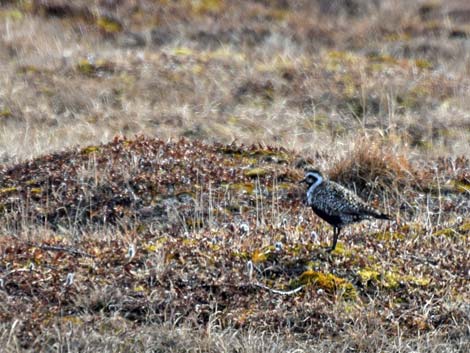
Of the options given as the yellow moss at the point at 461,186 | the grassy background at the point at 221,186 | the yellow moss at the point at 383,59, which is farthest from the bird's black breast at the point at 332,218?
the yellow moss at the point at 383,59

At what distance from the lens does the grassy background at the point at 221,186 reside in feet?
21.5

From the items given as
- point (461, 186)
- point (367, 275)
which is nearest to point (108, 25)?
point (461, 186)

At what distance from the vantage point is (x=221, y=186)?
986cm

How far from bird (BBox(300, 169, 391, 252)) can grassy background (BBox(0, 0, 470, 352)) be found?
25cm

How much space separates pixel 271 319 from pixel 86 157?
4420mm

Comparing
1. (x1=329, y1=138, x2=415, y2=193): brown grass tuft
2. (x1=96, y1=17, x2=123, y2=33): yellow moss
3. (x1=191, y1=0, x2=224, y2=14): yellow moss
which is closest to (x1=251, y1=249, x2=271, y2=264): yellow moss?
(x1=329, y1=138, x2=415, y2=193): brown grass tuft

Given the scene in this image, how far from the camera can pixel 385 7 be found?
23.2 metres

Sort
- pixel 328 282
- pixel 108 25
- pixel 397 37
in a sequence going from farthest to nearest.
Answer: pixel 397 37 < pixel 108 25 < pixel 328 282

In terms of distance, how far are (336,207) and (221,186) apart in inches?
109

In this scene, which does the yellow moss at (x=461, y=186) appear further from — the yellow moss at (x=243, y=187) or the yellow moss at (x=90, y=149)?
the yellow moss at (x=90, y=149)

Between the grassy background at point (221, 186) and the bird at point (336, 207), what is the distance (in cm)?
25

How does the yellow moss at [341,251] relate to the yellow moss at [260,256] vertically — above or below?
below

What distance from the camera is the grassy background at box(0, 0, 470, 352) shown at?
6.55 metres

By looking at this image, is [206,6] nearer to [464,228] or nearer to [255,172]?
[255,172]
